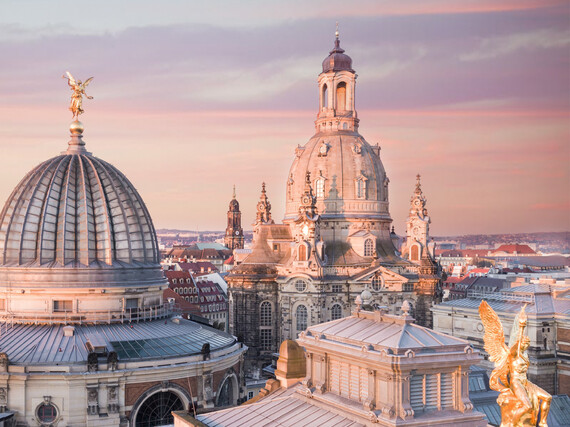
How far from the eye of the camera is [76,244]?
50.3 m

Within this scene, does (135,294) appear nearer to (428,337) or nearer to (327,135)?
(428,337)

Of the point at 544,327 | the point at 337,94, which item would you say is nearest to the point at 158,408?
the point at 544,327

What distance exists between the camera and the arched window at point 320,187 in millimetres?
97969

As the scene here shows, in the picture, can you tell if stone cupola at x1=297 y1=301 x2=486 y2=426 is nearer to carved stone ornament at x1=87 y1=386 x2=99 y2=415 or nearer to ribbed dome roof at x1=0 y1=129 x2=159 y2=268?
carved stone ornament at x1=87 y1=386 x2=99 y2=415

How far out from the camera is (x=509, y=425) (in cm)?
2288

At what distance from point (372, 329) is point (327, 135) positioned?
240 feet

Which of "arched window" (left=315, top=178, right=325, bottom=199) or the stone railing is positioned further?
"arched window" (left=315, top=178, right=325, bottom=199)

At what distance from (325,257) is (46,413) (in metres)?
55.6

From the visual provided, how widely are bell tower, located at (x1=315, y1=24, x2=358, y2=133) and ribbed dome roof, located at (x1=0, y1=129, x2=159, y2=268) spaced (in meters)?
53.7

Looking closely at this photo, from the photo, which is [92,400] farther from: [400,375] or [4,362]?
[400,375]

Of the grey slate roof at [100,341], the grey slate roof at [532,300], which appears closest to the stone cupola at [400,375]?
the grey slate roof at [100,341]

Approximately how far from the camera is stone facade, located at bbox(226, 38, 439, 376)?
300 feet

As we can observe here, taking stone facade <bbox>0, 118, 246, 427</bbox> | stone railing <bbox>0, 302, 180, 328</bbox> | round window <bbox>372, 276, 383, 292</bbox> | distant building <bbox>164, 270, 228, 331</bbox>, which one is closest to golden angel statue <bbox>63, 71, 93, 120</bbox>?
stone facade <bbox>0, 118, 246, 427</bbox>

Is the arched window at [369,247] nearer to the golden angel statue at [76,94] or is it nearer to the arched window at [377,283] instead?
the arched window at [377,283]
